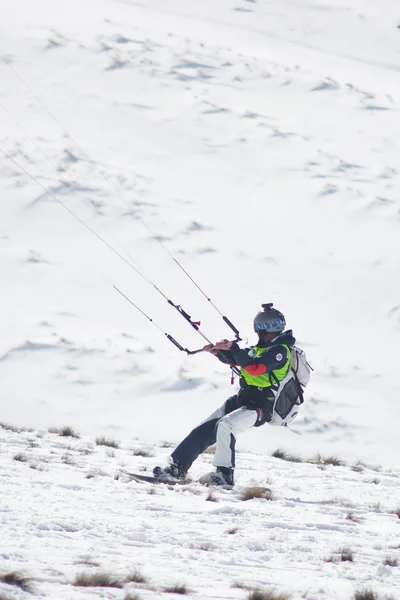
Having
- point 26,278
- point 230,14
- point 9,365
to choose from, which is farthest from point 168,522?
point 230,14

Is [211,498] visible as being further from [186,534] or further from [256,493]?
[186,534]

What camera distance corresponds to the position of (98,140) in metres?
28.2

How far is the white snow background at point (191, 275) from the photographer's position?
5781mm

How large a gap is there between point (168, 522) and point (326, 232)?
18.9m

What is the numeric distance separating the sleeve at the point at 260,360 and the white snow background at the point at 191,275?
107cm

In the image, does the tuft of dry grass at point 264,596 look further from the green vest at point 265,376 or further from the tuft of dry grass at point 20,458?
the green vest at point 265,376

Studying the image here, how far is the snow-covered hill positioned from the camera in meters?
4.75

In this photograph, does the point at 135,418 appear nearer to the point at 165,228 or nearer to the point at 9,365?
the point at 9,365

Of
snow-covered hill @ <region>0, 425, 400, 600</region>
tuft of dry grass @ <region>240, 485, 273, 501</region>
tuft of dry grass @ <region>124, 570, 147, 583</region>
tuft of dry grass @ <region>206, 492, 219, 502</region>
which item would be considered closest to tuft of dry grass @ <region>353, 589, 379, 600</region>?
snow-covered hill @ <region>0, 425, 400, 600</region>

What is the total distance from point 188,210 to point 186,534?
777 inches

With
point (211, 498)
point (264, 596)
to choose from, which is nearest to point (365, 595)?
point (264, 596)

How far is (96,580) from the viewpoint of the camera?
453 cm

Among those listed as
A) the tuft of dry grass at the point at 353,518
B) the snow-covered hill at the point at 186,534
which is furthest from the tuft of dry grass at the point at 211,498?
the tuft of dry grass at the point at 353,518

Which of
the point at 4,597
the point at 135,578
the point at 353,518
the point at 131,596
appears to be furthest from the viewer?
the point at 353,518
